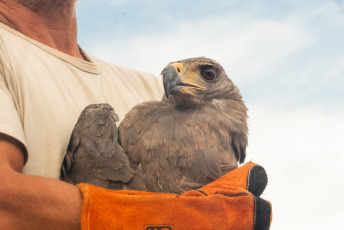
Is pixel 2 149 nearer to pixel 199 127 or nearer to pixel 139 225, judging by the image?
pixel 139 225

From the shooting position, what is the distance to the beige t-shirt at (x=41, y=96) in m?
2.49

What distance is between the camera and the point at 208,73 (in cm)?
324

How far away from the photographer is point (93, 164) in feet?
8.29

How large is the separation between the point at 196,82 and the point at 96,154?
1.05 m

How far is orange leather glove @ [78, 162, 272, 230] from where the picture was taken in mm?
2084

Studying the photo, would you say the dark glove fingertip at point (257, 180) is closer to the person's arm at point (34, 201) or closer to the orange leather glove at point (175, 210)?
the orange leather glove at point (175, 210)

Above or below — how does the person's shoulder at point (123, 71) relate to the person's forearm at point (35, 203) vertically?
above

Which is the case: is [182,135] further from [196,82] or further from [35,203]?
[35,203]

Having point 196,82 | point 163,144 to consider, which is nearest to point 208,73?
point 196,82

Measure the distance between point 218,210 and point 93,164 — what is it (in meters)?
0.84

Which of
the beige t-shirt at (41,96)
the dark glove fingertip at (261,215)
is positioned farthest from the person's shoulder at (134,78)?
the dark glove fingertip at (261,215)

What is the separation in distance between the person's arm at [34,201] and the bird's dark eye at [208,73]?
1493mm

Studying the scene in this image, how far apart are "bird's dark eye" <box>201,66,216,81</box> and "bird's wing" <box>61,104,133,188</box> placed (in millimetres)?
902

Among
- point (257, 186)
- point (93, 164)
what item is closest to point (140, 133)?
point (93, 164)
